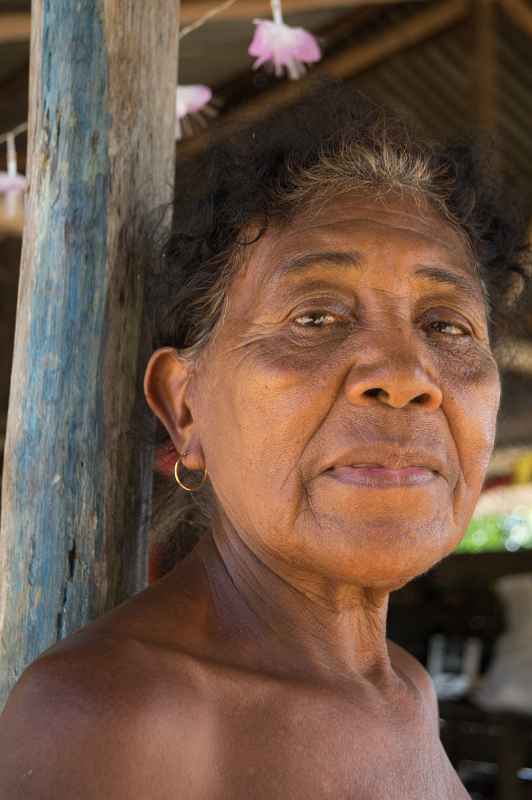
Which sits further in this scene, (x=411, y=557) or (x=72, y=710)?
(x=411, y=557)

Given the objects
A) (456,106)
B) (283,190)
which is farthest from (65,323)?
(456,106)

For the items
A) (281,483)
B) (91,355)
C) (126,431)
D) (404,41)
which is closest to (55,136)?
(91,355)

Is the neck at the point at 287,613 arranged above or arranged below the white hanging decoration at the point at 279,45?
below

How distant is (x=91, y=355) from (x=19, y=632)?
0.44m

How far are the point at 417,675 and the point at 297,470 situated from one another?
592 mm

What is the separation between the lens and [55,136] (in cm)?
180

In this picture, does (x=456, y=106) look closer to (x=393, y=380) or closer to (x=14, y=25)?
(x=14, y=25)

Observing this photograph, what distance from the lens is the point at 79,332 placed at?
1750 millimetres

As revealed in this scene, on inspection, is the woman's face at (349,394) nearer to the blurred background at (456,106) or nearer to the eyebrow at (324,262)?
the eyebrow at (324,262)

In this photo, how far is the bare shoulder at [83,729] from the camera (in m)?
1.22

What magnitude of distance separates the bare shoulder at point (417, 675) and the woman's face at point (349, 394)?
0.33 metres

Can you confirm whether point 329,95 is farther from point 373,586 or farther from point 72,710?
point 72,710

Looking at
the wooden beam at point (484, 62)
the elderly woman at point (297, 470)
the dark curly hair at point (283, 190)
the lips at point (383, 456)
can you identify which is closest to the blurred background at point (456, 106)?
the wooden beam at point (484, 62)

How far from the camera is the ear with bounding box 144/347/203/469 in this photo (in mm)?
1721
